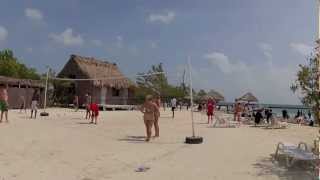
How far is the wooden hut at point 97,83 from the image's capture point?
42594mm

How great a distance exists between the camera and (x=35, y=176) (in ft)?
29.7

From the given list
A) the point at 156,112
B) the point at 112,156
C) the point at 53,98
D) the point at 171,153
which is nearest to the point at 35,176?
the point at 112,156

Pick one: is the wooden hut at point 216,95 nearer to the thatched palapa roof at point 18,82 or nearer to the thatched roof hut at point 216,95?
the thatched roof hut at point 216,95

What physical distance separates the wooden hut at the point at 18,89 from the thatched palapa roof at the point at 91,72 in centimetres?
693

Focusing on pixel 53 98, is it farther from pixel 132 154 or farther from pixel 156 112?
pixel 132 154

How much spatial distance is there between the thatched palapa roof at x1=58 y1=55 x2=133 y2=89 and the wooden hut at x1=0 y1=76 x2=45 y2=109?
6925mm

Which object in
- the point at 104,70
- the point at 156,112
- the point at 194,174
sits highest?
the point at 104,70

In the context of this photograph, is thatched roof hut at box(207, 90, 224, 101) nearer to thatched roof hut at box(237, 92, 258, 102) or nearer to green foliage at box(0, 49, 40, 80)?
thatched roof hut at box(237, 92, 258, 102)

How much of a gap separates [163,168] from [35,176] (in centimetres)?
252

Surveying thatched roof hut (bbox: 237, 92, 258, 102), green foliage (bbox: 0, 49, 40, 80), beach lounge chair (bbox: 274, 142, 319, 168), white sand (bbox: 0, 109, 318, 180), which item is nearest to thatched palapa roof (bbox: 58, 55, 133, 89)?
green foliage (bbox: 0, 49, 40, 80)

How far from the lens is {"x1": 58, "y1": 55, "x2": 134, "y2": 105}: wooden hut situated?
140 ft

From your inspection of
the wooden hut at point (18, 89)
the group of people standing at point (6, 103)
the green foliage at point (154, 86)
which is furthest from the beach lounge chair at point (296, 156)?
the green foliage at point (154, 86)

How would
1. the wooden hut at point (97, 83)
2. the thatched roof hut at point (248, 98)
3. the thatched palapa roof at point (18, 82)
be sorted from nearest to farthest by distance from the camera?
the thatched palapa roof at point (18, 82)
the thatched roof hut at point (248, 98)
the wooden hut at point (97, 83)

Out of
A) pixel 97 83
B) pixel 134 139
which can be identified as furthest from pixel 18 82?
pixel 134 139
